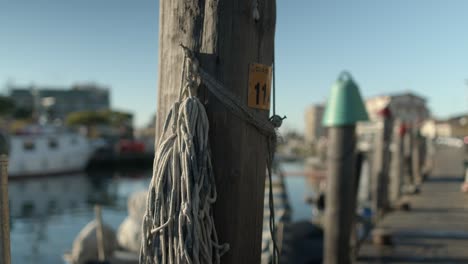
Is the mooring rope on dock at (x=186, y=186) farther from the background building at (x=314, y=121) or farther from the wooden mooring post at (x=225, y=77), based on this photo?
the background building at (x=314, y=121)

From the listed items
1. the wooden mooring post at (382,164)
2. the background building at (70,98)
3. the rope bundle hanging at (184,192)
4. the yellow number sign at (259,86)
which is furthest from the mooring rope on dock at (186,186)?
the background building at (70,98)

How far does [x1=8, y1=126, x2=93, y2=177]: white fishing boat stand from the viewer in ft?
136

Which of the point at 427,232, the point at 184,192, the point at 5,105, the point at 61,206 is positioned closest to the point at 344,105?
the point at 427,232

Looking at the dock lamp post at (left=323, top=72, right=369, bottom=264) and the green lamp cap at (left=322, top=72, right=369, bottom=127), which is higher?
the green lamp cap at (left=322, top=72, right=369, bottom=127)

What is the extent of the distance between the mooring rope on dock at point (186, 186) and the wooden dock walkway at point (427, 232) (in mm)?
4434

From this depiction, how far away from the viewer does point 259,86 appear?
1871 mm

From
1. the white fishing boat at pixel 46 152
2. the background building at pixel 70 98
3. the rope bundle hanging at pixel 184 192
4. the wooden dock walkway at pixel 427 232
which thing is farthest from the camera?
the background building at pixel 70 98

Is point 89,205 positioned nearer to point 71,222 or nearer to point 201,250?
point 71,222

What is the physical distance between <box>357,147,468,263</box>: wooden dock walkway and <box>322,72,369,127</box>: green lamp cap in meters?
1.84

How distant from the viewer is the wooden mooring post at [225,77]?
174cm

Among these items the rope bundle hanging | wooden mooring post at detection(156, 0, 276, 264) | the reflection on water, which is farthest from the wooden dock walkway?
the reflection on water

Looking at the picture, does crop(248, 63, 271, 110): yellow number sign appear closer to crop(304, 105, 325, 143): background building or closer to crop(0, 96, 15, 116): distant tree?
crop(0, 96, 15, 116): distant tree

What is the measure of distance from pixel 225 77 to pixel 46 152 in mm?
46756

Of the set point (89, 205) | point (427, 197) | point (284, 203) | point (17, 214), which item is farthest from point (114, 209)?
point (427, 197)
